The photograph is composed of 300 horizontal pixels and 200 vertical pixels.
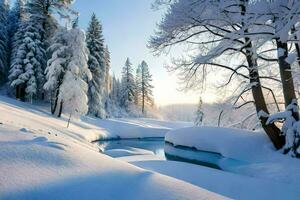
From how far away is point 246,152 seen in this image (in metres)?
10.7

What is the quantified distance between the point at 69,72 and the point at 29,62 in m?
6.34

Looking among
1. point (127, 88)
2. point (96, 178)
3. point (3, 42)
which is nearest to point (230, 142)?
point (96, 178)

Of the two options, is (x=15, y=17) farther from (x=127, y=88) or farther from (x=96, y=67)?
(x=127, y=88)

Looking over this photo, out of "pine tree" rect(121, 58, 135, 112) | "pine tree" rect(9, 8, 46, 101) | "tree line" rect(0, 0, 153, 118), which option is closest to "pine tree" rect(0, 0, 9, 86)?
"tree line" rect(0, 0, 153, 118)

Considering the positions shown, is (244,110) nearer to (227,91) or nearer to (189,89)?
(227,91)

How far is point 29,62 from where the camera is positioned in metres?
28.7

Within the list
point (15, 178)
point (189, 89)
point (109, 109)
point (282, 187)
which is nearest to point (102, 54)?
point (109, 109)

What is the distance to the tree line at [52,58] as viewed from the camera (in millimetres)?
25047

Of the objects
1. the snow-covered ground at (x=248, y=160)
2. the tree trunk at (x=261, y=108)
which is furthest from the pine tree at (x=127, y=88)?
the tree trunk at (x=261, y=108)

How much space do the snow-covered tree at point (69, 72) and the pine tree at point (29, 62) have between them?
303 cm

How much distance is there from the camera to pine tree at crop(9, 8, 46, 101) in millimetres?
28141

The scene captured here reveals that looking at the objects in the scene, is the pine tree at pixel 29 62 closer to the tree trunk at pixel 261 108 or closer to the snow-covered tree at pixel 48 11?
the snow-covered tree at pixel 48 11

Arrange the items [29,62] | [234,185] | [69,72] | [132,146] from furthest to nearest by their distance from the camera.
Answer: [29,62]
[69,72]
[132,146]
[234,185]

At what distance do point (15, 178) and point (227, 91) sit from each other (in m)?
9.76
